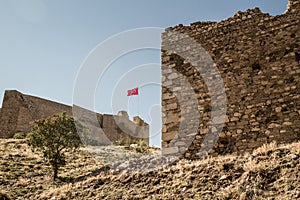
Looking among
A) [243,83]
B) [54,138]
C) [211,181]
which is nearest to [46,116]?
[54,138]

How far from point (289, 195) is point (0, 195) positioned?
7.57 m

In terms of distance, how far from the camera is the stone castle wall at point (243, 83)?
8.45 metres

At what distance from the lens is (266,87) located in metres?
8.73

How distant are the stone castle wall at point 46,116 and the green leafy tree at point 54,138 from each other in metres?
12.6

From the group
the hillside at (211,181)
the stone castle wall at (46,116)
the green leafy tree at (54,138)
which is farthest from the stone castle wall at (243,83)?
the stone castle wall at (46,116)

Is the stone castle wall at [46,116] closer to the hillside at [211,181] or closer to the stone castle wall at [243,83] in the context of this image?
the stone castle wall at [243,83]

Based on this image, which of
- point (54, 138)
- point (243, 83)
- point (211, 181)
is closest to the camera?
point (211, 181)

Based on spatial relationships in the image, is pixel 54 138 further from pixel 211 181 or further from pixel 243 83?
pixel 211 181

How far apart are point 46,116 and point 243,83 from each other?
86.0 ft

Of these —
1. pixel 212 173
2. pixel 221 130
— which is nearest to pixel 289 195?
pixel 212 173

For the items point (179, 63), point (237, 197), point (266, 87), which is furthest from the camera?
point (179, 63)

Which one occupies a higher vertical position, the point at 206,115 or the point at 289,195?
the point at 206,115

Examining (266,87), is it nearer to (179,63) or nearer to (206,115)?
(206,115)

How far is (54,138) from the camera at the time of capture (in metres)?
13.6
